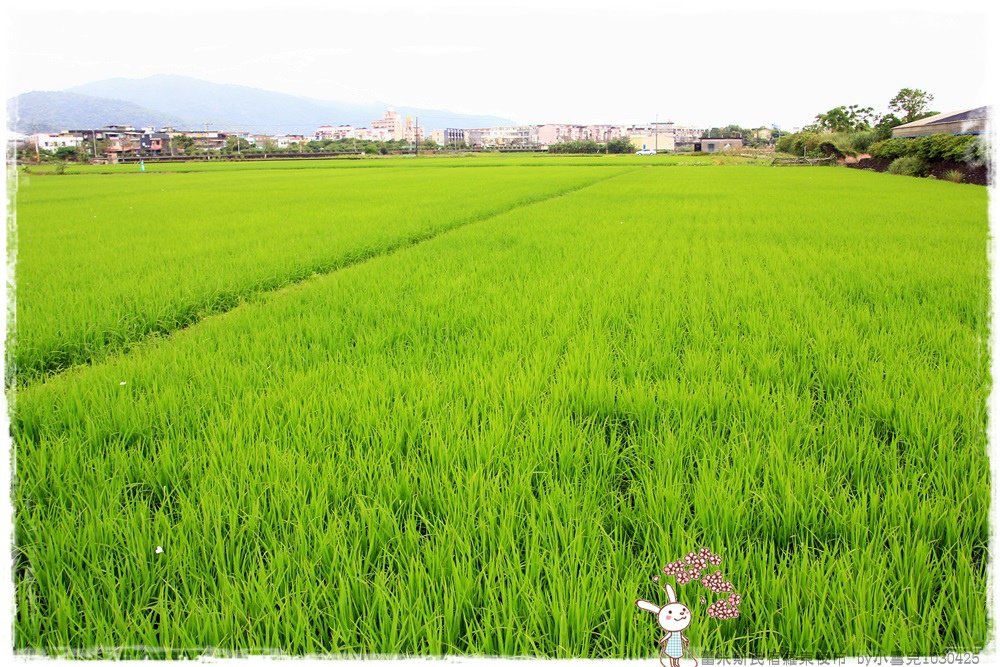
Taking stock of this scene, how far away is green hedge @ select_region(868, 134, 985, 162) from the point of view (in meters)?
16.6

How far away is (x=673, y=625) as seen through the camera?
102cm

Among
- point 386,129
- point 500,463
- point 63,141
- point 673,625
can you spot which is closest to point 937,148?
point 500,463

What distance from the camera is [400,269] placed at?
5.57m

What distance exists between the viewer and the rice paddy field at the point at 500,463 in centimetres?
122

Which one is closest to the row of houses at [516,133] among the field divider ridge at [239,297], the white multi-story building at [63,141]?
the white multi-story building at [63,141]

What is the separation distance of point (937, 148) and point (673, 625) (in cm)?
2390

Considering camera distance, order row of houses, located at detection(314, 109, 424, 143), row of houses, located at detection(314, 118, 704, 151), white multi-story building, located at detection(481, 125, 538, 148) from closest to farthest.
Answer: row of houses, located at detection(314, 118, 704, 151), row of houses, located at detection(314, 109, 424, 143), white multi-story building, located at detection(481, 125, 538, 148)

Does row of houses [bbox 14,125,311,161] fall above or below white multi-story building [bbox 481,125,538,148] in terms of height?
below

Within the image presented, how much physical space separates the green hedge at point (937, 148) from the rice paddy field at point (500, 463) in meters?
15.5

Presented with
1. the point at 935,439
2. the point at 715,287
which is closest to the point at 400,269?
the point at 715,287

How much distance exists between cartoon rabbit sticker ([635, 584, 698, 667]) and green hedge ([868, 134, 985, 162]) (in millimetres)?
18509

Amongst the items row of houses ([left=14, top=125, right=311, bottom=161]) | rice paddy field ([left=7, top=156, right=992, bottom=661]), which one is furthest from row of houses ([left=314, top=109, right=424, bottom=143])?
rice paddy field ([left=7, top=156, right=992, bottom=661])

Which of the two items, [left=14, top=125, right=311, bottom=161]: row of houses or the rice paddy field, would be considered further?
[left=14, top=125, right=311, bottom=161]: row of houses

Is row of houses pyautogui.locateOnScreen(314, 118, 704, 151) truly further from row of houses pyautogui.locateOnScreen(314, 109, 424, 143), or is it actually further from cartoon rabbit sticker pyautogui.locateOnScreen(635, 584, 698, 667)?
cartoon rabbit sticker pyautogui.locateOnScreen(635, 584, 698, 667)
